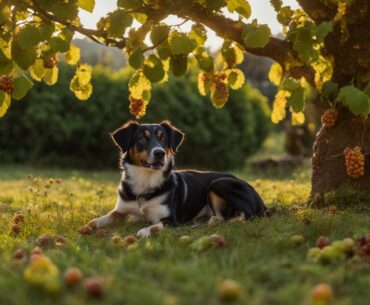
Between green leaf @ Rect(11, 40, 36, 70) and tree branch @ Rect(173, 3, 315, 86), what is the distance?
152cm

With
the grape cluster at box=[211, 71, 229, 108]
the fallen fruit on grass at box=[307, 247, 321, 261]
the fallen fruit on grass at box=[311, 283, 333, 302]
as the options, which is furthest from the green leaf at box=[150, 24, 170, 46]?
the fallen fruit on grass at box=[311, 283, 333, 302]

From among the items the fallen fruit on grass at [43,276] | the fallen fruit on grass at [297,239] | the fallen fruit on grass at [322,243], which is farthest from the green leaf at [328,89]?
the fallen fruit on grass at [43,276]

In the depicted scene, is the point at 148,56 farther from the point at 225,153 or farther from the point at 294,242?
the point at 225,153

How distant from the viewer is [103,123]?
623 inches

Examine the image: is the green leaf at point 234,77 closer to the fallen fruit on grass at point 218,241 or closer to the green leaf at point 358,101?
the green leaf at point 358,101

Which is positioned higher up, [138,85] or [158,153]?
[138,85]

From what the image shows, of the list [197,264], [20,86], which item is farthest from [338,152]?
[20,86]

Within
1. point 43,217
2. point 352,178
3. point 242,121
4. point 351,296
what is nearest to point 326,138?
point 352,178

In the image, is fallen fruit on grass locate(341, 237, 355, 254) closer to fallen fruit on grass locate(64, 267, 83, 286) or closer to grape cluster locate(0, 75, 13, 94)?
fallen fruit on grass locate(64, 267, 83, 286)

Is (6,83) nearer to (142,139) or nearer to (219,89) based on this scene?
(142,139)

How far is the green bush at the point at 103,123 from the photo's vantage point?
15.6 m

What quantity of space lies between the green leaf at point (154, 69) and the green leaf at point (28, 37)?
108cm

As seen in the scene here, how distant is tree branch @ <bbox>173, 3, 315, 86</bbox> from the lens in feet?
21.2

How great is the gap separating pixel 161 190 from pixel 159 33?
1.75 metres
